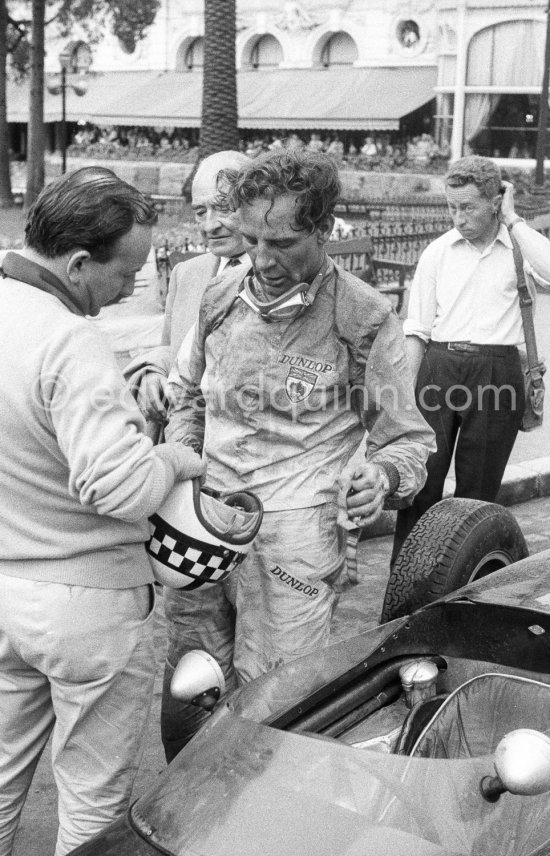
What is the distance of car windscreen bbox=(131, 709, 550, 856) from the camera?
2.19 meters

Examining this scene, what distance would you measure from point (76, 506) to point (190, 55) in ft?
143

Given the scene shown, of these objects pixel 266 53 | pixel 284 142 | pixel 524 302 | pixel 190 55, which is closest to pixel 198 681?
pixel 524 302

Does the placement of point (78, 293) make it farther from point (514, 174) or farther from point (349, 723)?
point (514, 174)

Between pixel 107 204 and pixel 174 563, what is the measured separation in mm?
831

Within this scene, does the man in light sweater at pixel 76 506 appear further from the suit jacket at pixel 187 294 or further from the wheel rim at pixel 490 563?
the wheel rim at pixel 490 563

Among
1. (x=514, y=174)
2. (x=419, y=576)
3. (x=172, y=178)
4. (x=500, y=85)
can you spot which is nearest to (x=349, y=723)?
(x=419, y=576)

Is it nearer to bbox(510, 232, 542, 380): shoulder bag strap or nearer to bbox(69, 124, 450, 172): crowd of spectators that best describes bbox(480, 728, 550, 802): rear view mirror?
bbox(510, 232, 542, 380): shoulder bag strap

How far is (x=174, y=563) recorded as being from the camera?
275 cm

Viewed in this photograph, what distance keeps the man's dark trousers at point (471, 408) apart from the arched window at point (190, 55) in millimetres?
40184

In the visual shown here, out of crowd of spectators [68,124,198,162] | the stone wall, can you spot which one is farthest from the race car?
crowd of spectators [68,124,198,162]

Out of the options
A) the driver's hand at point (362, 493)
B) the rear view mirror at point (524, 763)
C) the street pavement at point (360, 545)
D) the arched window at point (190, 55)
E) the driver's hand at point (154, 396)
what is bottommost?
the street pavement at point (360, 545)

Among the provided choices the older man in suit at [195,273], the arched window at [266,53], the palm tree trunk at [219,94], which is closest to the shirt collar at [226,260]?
the older man in suit at [195,273]

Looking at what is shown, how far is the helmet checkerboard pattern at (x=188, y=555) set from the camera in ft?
8.88

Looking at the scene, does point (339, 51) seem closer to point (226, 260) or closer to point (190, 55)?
point (190, 55)
